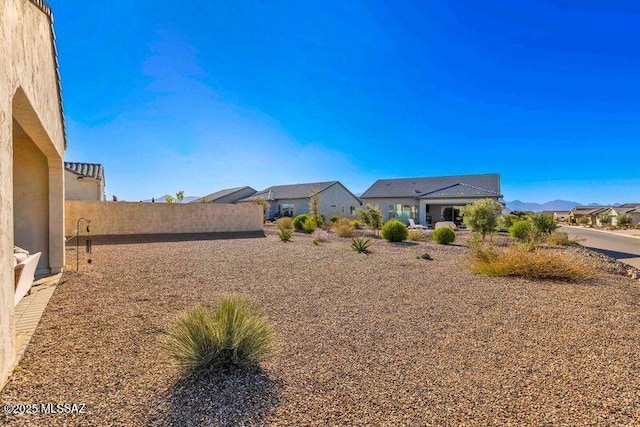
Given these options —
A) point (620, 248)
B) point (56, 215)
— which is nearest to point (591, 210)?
point (620, 248)

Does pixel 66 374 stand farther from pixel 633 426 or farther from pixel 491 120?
pixel 491 120

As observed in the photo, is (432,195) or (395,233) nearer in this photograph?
(395,233)

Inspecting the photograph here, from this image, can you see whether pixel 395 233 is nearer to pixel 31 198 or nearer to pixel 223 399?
pixel 31 198

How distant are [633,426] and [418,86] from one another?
21.3 metres

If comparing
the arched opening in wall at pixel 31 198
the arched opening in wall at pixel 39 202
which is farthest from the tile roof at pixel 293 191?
the arched opening in wall at pixel 31 198

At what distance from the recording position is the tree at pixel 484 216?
17188 millimetres

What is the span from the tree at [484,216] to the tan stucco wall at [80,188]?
23.3 m

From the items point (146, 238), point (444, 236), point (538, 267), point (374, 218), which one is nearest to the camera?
point (538, 267)

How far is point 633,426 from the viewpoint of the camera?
2.56 meters

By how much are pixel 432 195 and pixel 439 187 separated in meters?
3.00

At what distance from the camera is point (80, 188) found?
20.9 meters

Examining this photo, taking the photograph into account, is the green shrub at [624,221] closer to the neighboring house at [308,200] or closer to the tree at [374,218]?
the neighboring house at [308,200]

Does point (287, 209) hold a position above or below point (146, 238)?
above

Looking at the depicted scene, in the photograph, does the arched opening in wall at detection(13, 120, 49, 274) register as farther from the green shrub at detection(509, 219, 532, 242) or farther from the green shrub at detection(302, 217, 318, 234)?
the green shrub at detection(509, 219, 532, 242)
